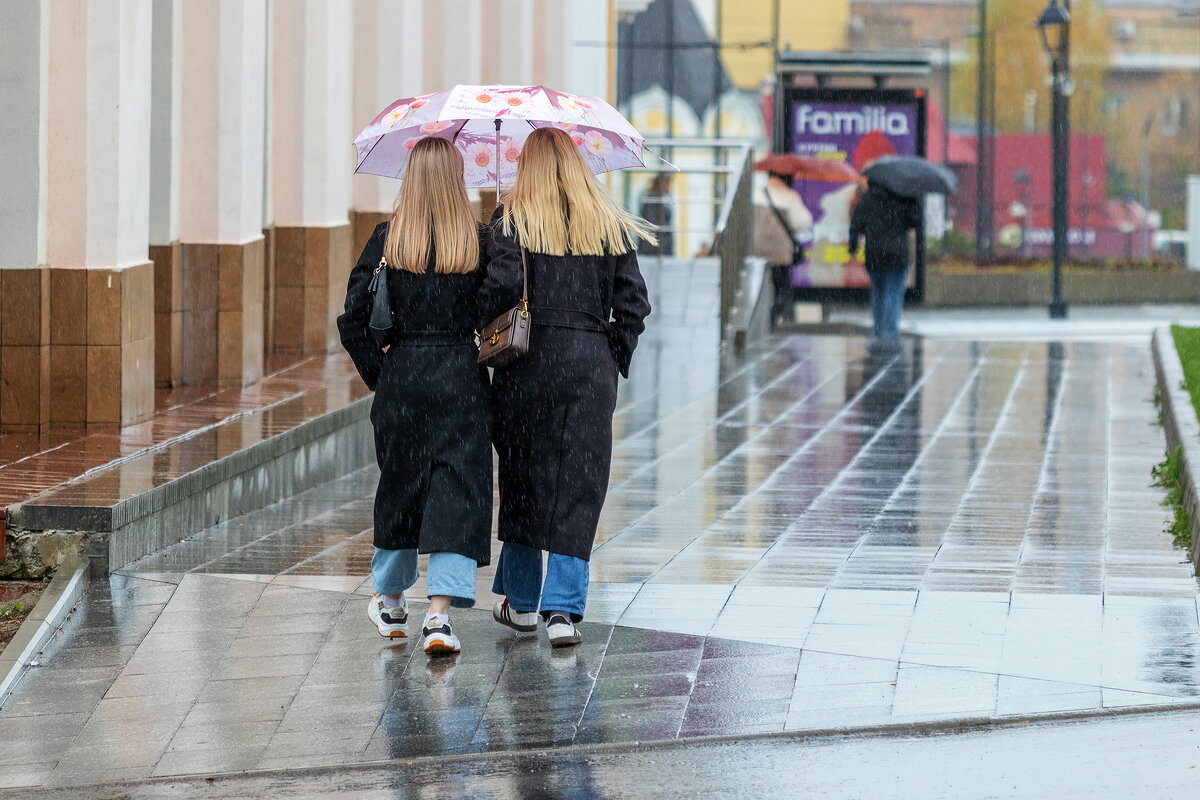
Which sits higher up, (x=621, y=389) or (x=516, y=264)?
(x=516, y=264)

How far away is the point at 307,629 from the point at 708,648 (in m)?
1.36

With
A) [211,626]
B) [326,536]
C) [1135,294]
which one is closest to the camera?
[211,626]

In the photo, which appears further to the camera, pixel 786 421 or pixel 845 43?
pixel 845 43

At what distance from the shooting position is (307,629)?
6656 mm

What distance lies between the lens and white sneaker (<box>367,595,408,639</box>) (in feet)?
21.2

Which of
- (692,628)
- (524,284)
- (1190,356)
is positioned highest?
(524,284)

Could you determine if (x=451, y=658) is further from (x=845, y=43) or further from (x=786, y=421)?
(x=845, y=43)

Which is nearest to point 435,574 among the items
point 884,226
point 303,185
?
point 303,185

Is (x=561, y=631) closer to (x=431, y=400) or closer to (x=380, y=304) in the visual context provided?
(x=431, y=400)

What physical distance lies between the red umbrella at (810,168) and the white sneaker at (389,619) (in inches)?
574

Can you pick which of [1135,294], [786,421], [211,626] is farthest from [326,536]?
[1135,294]

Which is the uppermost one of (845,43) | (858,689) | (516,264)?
(845,43)

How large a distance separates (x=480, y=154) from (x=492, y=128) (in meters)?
0.12

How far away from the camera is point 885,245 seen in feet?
60.3
